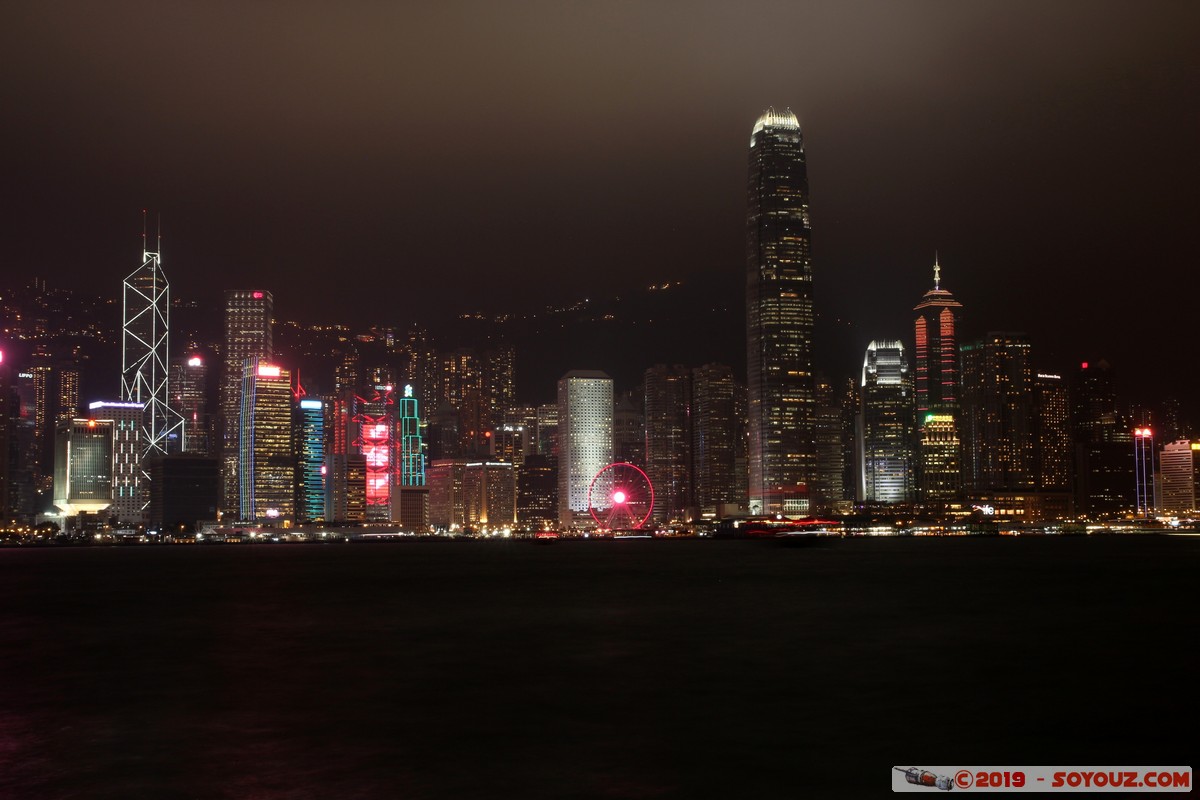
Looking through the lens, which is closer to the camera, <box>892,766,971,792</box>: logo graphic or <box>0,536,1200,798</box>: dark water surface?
<box>892,766,971,792</box>: logo graphic

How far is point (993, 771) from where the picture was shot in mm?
22953

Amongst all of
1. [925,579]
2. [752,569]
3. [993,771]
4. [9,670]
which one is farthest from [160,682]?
[752,569]

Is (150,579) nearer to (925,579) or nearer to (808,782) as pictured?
(925,579)

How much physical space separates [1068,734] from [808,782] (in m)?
8.61

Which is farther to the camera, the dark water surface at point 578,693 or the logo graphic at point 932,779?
the dark water surface at point 578,693

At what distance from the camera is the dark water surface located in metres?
24.7

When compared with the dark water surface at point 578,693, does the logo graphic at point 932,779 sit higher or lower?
higher

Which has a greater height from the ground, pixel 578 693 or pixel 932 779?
pixel 932 779

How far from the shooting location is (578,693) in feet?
116

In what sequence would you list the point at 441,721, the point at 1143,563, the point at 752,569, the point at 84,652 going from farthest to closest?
the point at 1143,563 → the point at 752,569 → the point at 84,652 → the point at 441,721

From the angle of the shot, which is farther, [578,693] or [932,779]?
[578,693]

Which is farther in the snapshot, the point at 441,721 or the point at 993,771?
the point at 441,721

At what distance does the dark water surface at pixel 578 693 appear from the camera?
81.1ft

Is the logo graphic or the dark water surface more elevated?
the logo graphic
